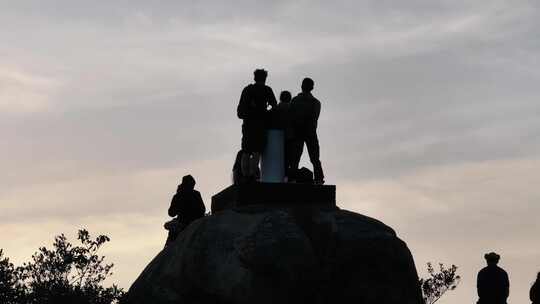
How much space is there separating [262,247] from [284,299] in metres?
1.03

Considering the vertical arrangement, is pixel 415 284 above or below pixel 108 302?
below

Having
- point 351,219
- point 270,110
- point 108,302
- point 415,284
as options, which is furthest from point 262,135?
point 108,302

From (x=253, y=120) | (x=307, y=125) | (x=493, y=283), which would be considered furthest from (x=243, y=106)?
(x=493, y=283)

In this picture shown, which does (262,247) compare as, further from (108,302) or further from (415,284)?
(108,302)

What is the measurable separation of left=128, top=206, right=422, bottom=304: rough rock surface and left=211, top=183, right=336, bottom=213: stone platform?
12.9 inches

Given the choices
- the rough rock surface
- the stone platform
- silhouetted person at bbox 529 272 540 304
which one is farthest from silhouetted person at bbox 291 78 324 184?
silhouetted person at bbox 529 272 540 304

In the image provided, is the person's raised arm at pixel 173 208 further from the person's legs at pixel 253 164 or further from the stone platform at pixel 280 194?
the person's legs at pixel 253 164

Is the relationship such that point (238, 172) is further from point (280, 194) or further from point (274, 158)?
point (280, 194)

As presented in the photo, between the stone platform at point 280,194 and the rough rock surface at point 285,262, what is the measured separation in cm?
33

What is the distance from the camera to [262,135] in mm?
21969

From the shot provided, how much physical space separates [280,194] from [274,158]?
853mm

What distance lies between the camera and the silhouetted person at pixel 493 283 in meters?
20.2

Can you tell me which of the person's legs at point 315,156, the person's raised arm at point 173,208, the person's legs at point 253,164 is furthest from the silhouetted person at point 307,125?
the person's raised arm at point 173,208

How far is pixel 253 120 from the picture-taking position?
2197 centimetres
